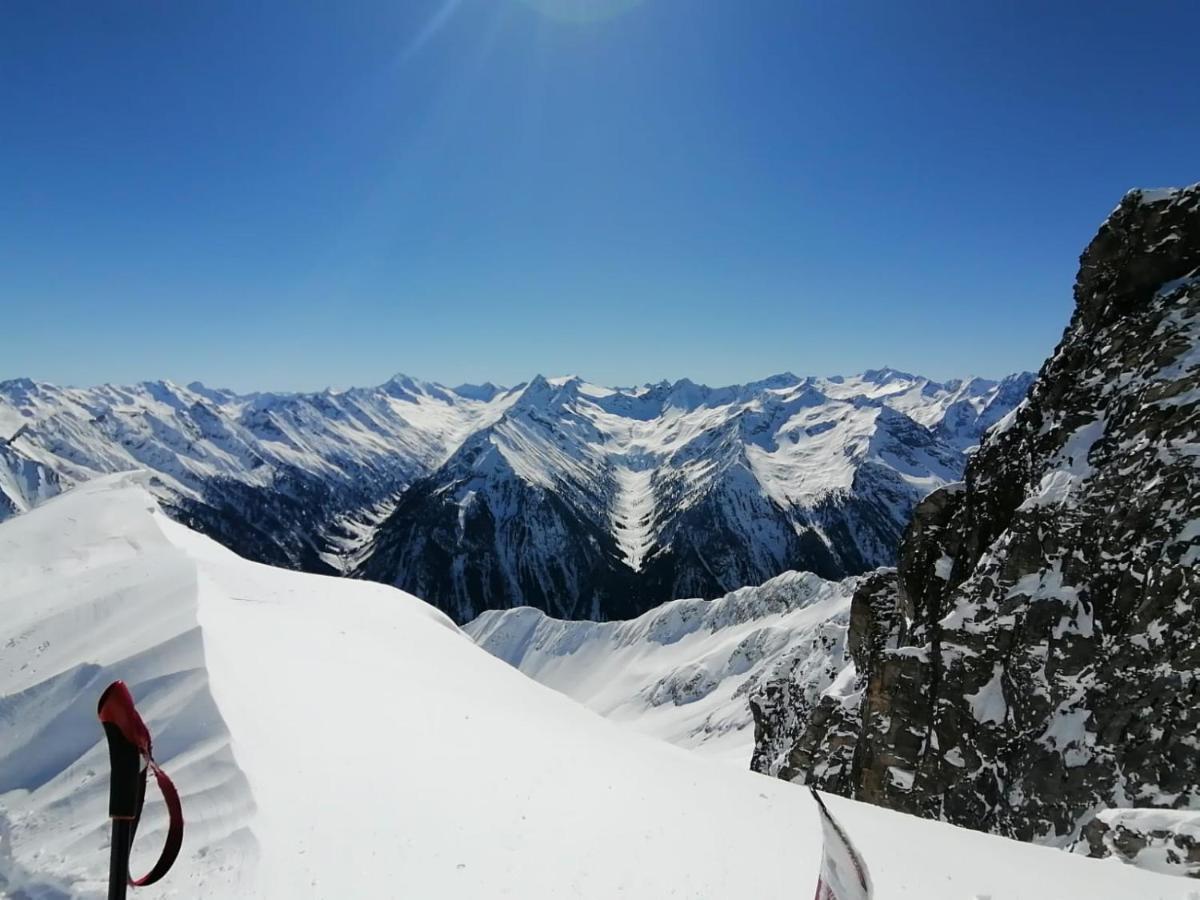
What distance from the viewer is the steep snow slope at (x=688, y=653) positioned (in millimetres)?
108312

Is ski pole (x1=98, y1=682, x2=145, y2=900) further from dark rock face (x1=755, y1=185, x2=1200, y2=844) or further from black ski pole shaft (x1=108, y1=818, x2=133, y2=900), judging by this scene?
dark rock face (x1=755, y1=185, x2=1200, y2=844)

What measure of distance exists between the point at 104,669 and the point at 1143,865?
28.2 meters

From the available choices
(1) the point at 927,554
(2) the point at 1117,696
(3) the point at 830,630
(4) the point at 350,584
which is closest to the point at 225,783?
(4) the point at 350,584

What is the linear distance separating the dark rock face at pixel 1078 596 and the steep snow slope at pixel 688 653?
1690 inches

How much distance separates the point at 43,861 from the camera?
9.99 m

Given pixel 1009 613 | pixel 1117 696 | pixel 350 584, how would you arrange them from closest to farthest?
pixel 1117 696, pixel 1009 613, pixel 350 584

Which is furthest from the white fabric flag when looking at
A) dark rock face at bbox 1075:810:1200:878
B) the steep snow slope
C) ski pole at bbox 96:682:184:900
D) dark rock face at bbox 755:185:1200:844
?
the steep snow slope

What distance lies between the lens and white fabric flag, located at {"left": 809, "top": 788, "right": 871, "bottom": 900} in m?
3.87

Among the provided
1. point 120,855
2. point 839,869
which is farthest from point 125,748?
point 839,869

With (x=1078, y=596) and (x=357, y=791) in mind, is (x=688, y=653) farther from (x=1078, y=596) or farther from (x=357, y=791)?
(x=357, y=791)

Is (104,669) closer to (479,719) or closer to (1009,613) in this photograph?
(479,719)

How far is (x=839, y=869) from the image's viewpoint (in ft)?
13.3

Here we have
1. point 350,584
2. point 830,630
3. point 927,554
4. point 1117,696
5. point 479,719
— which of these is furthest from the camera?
point 830,630

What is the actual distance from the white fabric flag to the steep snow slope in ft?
256
